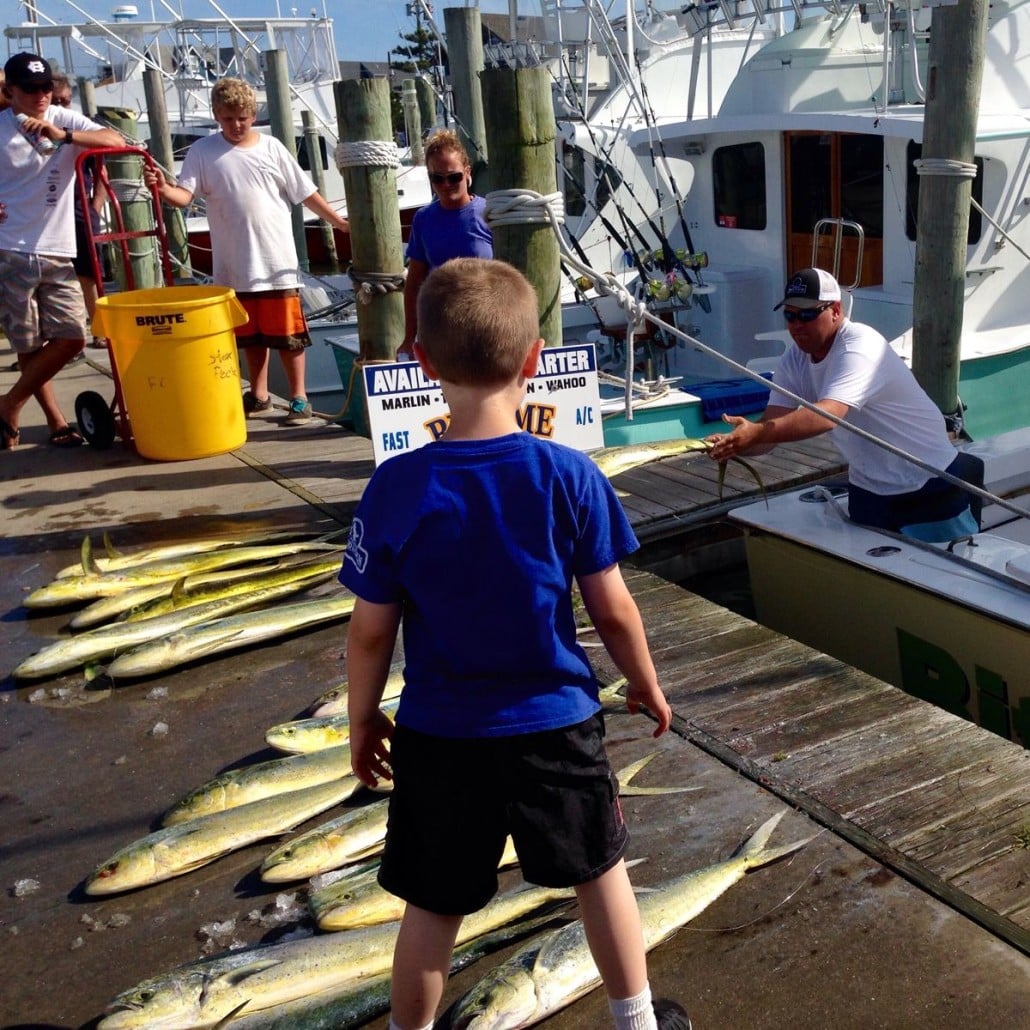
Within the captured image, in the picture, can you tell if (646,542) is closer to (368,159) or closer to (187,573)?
(187,573)

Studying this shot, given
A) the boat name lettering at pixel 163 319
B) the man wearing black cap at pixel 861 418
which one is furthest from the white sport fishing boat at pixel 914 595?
the boat name lettering at pixel 163 319

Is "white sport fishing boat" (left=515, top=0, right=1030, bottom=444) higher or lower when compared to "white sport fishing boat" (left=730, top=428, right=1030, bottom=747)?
higher

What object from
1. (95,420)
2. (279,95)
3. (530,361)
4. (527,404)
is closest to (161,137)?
(279,95)

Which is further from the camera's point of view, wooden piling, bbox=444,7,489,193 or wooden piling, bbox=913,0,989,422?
wooden piling, bbox=444,7,489,193

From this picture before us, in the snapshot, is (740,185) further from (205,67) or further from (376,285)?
(205,67)

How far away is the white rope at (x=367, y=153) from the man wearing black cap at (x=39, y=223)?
119 centimetres

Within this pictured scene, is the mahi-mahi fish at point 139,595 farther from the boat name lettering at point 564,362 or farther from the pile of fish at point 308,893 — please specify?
the boat name lettering at point 564,362

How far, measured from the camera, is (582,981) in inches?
95.0

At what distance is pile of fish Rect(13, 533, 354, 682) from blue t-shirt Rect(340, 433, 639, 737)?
222 centimetres

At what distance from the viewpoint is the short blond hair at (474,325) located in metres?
1.95


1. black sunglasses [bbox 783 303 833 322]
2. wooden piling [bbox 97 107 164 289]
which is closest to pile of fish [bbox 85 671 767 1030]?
black sunglasses [bbox 783 303 833 322]

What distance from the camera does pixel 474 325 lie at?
1947 millimetres

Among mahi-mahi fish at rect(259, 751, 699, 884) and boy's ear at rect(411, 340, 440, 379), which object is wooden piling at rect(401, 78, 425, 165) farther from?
boy's ear at rect(411, 340, 440, 379)

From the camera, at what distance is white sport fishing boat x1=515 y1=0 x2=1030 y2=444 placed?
9055 millimetres
